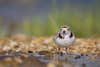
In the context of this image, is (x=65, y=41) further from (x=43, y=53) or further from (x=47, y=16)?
(x=47, y=16)

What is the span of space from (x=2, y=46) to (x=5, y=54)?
0.55ft

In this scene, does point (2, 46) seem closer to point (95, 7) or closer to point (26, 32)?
point (26, 32)

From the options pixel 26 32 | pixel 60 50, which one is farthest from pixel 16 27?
pixel 60 50

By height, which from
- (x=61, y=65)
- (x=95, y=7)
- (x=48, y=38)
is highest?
(x=95, y=7)

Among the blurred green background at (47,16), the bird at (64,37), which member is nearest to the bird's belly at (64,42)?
the bird at (64,37)

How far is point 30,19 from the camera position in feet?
11.8

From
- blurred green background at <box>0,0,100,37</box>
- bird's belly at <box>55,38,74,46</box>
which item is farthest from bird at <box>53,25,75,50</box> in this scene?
blurred green background at <box>0,0,100,37</box>

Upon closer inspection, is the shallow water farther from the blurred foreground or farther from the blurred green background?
the blurred green background

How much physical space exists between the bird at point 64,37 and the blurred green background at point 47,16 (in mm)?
293

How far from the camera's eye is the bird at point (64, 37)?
3307mm

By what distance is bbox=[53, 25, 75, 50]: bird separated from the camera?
10.8ft

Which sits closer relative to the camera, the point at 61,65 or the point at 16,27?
the point at 61,65

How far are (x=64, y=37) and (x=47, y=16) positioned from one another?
373mm

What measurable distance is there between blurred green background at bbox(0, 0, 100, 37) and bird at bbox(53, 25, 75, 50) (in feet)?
0.96
